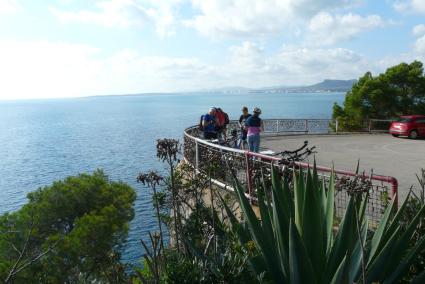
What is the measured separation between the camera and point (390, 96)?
33125 mm

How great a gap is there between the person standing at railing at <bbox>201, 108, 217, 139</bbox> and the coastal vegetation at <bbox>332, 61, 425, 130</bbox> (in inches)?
844

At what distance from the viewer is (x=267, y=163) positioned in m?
7.69

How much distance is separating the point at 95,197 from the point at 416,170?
425 inches

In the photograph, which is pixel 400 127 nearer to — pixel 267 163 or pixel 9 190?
pixel 267 163

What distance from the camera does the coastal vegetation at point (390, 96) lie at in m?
32.7

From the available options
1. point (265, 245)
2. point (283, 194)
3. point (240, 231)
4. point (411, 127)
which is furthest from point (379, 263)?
point (411, 127)

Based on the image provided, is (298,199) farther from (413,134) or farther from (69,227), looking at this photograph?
(413,134)

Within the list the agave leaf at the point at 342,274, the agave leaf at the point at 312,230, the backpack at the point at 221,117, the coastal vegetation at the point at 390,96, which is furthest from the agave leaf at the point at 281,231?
the coastal vegetation at the point at 390,96

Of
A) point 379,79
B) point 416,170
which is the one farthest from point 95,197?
point 379,79

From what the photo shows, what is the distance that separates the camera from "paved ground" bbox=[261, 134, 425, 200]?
13008 millimetres

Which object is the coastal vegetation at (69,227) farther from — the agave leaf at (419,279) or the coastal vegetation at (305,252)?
the agave leaf at (419,279)

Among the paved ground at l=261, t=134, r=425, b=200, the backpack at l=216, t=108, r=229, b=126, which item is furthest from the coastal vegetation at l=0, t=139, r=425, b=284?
the backpack at l=216, t=108, r=229, b=126

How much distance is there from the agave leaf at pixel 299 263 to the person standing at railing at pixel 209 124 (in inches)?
399

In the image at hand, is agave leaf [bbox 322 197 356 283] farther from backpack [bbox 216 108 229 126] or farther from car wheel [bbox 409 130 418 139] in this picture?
car wheel [bbox 409 130 418 139]
